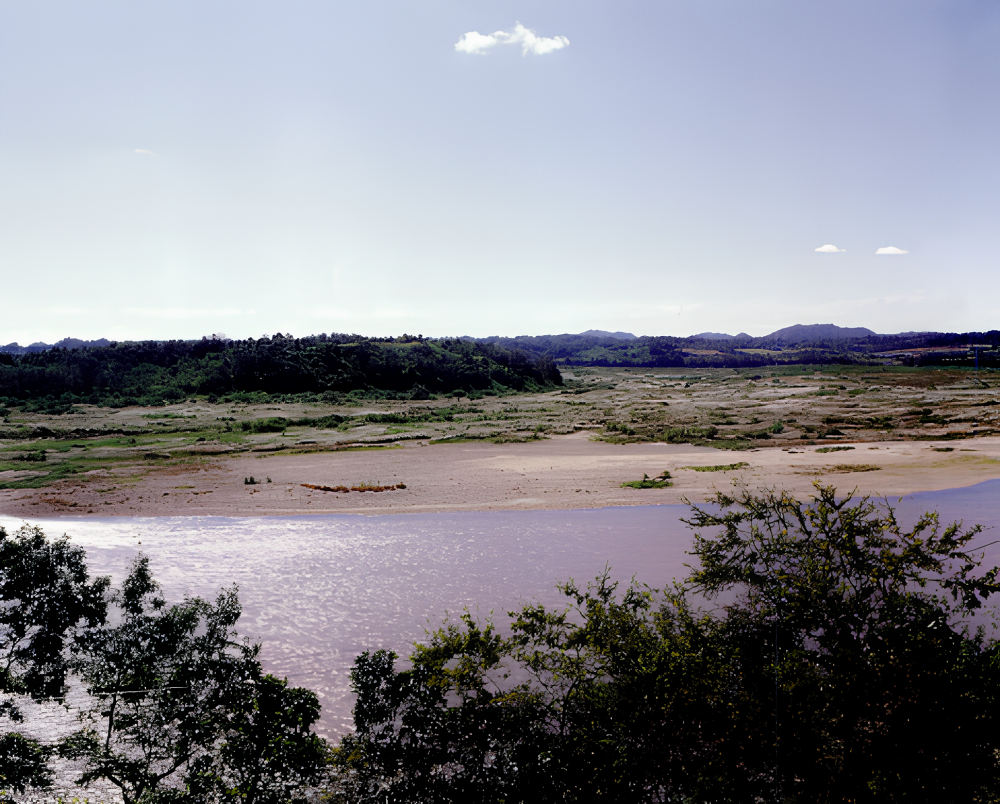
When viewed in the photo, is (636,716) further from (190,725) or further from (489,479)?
(489,479)

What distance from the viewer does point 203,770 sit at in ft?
33.8

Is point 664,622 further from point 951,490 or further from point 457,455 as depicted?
point 457,455

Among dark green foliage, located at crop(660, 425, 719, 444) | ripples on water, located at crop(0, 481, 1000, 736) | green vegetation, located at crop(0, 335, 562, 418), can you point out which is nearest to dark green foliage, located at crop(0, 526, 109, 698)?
ripples on water, located at crop(0, 481, 1000, 736)

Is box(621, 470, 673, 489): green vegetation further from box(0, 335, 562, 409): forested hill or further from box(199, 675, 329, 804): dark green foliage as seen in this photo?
box(0, 335, 562, 409): forested hill

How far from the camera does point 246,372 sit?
10550 centimetres

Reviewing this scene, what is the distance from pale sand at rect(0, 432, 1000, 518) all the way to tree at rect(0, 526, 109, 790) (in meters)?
16.6

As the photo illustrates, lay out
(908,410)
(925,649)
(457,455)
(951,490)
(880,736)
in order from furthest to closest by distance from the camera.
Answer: (908,410) < (457,455) < (951,490) < (925,649) < (880,736)

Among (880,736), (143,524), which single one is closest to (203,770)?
(880,736)

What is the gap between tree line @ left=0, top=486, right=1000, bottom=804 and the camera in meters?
9.95

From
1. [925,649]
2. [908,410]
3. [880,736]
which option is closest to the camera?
[880,736]

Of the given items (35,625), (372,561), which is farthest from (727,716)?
(372,561)

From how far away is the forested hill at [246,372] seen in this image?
304 ft

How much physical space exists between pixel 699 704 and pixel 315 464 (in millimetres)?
42456

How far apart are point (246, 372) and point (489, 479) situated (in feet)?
252
